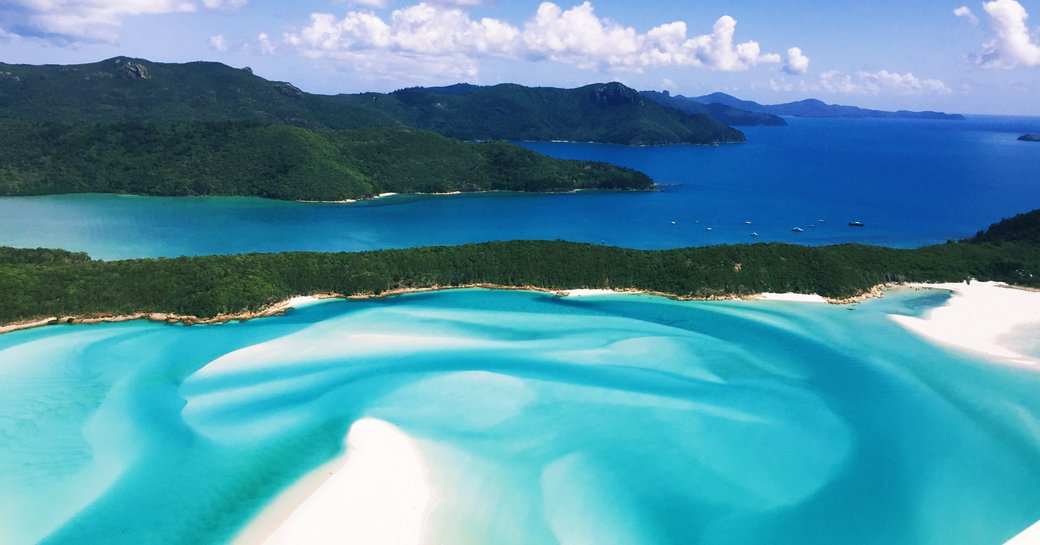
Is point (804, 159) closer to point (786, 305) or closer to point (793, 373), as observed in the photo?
point (786, 305)

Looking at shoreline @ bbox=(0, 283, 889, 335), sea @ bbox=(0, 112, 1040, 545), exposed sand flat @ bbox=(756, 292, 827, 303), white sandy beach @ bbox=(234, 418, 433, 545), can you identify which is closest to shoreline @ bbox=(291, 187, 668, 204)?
shoreline @ bbox=(0, 283, 889, 335)

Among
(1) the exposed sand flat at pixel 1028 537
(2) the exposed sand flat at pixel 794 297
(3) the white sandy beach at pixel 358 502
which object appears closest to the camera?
(3) the white sandy beach at pixel 358 502

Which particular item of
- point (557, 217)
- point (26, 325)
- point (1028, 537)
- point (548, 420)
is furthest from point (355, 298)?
point (557, 217)

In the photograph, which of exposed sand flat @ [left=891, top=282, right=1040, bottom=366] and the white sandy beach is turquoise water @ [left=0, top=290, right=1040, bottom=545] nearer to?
the white sandy beach

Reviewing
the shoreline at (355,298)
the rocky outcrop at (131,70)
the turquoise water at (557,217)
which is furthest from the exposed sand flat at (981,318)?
the rocky outcrop at (131,70)

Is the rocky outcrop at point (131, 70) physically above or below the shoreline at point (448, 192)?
above

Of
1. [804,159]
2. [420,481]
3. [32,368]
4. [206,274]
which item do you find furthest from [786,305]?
[804,159]

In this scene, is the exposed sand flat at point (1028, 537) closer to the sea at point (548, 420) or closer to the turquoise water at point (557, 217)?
the sea at point (548, 420)
